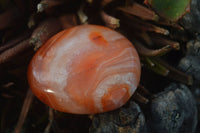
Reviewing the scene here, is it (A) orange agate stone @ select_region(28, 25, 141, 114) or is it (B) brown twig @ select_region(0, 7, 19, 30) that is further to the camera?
(B) brown twig @ select_region(0, 7, 19, 30)

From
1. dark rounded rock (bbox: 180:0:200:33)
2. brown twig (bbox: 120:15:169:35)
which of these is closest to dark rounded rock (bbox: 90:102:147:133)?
brown twig (bbox: 120:15:169:35)

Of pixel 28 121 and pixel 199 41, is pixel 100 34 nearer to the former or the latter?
pixel 199 41

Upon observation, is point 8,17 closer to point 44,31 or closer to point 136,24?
point 44,31

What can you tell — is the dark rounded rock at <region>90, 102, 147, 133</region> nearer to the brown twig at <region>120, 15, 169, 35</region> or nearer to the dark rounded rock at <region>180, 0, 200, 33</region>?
the brown twig at <region>120, 15, 169, 35</region>

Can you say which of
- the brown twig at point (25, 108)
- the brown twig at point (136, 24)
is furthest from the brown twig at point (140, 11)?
the brown twig at point (25, 108)

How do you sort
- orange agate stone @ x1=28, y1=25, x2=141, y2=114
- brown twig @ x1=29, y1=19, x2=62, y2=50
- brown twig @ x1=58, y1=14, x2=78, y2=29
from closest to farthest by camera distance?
orange agate stone @ x1=28, y1=25, x2=141, y2=114 < brown twig @ x1=29, y1=19, x2=62, y2=50 < brown twig @ x1=58, y1=14, x2=78, y2=29

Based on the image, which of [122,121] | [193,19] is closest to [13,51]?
[122,121]

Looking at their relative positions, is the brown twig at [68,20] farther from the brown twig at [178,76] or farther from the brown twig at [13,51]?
the brown twig at [178,76]

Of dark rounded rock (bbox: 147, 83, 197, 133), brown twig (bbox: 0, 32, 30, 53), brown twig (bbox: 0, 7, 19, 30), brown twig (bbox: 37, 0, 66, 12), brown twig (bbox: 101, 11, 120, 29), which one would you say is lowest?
dark rounded rock (bbox: 147, 83, 197, 133)
